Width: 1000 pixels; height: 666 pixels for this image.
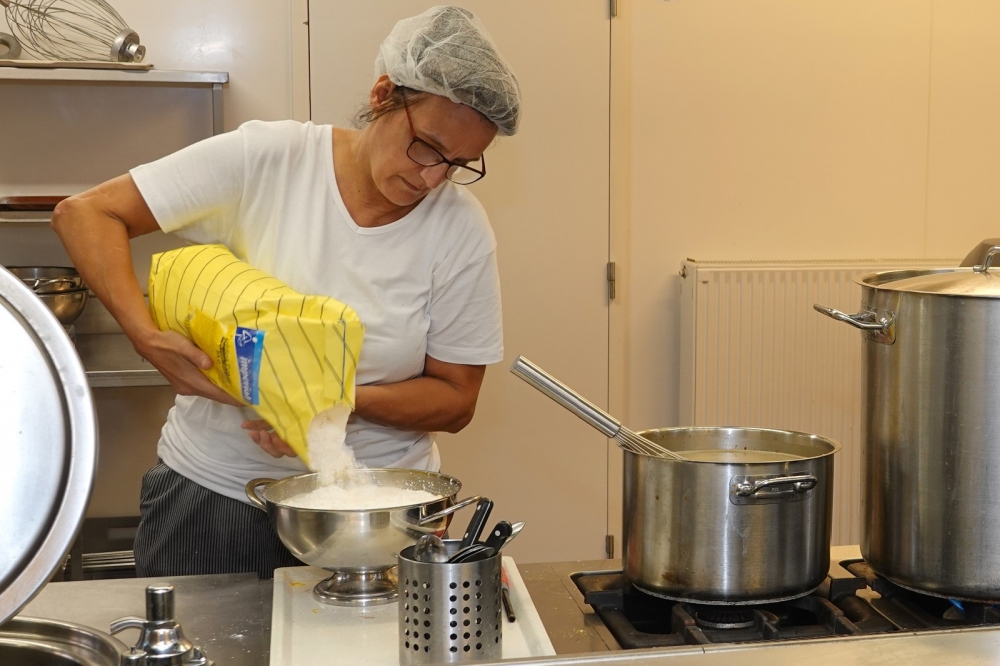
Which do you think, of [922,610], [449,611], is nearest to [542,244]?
[922,610]

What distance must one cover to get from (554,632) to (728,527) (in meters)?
0.20

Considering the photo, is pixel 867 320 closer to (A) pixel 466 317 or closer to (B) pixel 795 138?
(A) pixel 466 317

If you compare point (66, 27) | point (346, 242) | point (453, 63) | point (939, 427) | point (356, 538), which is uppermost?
point (66, 27)

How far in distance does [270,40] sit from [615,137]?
0.97 metres

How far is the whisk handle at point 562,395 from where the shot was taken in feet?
3.35

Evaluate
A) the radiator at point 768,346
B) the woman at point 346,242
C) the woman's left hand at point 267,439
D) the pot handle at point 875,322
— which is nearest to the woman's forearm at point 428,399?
the woman at point 346,242

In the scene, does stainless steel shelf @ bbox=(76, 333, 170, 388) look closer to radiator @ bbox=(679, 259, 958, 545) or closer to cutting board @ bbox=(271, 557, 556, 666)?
cutting board @ bbox=(271, 557, 556, 666)

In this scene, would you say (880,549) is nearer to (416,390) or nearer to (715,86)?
(416,390)

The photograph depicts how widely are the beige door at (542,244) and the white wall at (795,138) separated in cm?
14

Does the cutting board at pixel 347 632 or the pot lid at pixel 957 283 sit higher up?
the pot lid at pixel 957 283

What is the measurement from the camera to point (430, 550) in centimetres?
92

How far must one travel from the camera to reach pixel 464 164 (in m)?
1.43

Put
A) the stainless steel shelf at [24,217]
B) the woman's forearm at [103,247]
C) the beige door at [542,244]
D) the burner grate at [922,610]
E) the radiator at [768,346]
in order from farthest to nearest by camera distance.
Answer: the radiator at [768,346] < the beige door at [542,244] < the stainless steel shelf at [24,217] < the woman's forearm at [103,247] < the burner grate at [922,610]

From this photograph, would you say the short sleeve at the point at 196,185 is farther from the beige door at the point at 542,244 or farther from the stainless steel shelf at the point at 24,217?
the beige door at the point at 542,244
